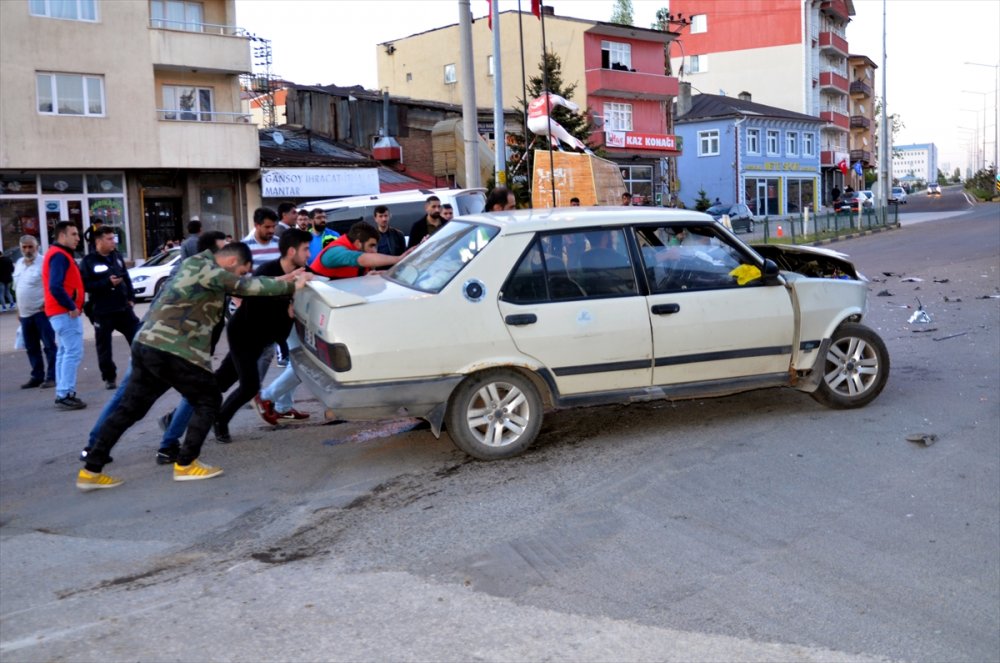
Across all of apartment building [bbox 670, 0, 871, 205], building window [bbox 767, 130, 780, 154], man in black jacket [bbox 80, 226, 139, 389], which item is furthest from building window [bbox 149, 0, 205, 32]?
apartment building [bbox 670, 0, 871, 205]

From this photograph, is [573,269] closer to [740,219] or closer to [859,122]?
[740,219]

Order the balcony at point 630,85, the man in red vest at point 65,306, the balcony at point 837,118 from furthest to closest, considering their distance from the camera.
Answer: the balcony at point 837,118 → the balcony at point 630,85 → the man in red vest at point 65,306

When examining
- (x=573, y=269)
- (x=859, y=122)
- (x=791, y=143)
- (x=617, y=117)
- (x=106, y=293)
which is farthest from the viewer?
(x=859, y=122)

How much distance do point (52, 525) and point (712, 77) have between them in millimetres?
78995

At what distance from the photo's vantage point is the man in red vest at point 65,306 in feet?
31.9

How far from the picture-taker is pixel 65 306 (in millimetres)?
9695

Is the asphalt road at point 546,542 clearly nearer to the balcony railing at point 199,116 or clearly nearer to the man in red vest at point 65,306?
the man in red vest at point 65,306

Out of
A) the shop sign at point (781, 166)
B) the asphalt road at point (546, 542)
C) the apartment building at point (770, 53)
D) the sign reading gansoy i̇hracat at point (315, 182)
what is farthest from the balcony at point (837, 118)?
the asphalt road at point (546, 542)

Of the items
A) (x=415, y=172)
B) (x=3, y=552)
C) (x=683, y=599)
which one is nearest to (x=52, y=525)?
(x=3, y=552)

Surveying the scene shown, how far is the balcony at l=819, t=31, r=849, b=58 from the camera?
79062 millimetres

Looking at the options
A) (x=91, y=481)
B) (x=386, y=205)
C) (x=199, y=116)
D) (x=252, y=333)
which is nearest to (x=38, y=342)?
(x=252, y=333)

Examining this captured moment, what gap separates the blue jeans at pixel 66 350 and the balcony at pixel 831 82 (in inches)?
3062

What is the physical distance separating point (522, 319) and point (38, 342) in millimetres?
7163

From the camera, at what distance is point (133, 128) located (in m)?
30.5
